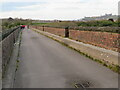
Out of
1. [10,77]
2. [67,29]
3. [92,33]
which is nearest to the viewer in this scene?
[10,77]

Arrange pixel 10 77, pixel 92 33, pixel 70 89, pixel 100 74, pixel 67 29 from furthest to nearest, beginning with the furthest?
pixel 67 29, pixel 92 33, pixel 100 74, pixel 10 77, pixel 70 89

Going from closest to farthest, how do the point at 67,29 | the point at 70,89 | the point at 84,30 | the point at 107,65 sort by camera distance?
1. the point at 70,89
2. the point at 107,65
3. the point at 84,30
4. the point at 67,29

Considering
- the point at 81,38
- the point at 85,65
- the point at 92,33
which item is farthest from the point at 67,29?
the point at 85,65

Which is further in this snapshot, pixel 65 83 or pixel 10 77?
pixel 10 77

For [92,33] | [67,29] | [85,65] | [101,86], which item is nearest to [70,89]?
[101,86]

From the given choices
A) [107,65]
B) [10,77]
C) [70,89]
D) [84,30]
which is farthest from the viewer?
[84,30]

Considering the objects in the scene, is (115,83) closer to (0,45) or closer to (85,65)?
(85,65)

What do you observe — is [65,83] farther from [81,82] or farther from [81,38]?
[81,38]

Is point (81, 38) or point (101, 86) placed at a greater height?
point (81, 38)

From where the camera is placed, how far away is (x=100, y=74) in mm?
7234

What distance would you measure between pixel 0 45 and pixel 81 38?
988cm

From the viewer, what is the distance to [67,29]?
75.2ft

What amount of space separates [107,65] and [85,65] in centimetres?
105

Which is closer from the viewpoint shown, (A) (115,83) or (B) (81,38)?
(A) (115,83)
